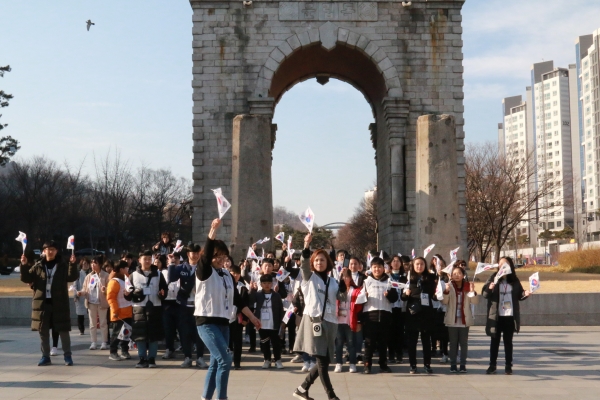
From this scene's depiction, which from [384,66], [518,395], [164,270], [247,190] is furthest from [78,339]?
[384,66]

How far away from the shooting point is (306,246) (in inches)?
397

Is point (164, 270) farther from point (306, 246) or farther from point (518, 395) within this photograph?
point (518, 395)

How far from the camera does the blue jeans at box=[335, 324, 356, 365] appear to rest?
13252 millimetres

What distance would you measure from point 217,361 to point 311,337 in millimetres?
1527

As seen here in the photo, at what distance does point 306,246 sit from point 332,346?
134 cm

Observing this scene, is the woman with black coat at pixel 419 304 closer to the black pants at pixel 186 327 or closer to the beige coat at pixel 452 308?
the beige coat at pixel 452 308

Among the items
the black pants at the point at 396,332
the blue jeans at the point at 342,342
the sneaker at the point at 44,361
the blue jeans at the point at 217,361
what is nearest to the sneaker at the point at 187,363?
the sneaker at the point at 44,361

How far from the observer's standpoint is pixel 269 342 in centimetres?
1370

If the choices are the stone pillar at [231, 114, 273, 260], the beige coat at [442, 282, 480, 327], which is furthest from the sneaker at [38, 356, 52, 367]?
the stone pillar at [231, 114, 273, 260]

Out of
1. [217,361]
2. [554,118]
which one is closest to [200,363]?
[217,361]

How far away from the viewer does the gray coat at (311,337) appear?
9.72 m

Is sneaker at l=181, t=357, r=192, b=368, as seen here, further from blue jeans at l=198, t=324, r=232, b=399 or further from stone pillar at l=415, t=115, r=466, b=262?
stone pillar at l=415, t=115, r=466, b=262

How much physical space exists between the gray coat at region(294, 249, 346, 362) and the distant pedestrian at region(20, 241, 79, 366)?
17.5 ft

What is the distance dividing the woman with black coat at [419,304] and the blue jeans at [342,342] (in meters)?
0.97
